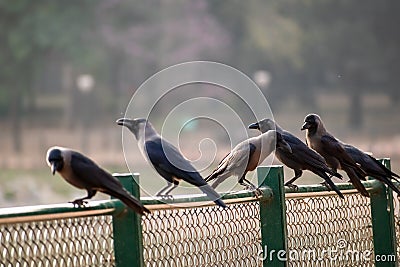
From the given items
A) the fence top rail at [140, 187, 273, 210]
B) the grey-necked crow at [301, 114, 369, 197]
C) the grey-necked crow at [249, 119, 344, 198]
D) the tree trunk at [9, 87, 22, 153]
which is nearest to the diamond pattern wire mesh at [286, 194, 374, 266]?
the grey-necked crow at [301, 114, 369, 197]

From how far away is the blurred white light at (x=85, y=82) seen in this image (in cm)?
4378

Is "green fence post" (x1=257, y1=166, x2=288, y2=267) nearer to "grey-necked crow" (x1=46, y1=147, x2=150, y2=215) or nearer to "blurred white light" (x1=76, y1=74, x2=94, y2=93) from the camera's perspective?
"grey-necked crow" (x1=46, y1=147, x2=150, y2=215)

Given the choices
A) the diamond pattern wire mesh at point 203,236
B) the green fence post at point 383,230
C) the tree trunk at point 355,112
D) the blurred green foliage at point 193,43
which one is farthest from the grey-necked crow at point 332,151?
the tree trunk at point 355,112

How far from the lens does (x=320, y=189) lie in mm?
6121

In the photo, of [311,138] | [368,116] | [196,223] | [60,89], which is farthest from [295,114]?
[196,223]

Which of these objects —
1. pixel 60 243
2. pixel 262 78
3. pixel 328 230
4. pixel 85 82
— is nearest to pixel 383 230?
pixel 328 230

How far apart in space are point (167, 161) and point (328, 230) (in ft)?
4.20

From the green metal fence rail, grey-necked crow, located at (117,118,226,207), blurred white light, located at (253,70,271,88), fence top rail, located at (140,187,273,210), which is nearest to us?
the green metal fence rail

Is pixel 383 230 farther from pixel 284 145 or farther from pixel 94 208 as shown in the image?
pixel 94 208

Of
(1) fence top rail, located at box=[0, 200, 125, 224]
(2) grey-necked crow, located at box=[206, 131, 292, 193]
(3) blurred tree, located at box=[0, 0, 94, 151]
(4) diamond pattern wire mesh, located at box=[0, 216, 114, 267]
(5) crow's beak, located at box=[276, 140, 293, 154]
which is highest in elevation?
(3) blurred tree, located at box=[0, 0, 94, 151]

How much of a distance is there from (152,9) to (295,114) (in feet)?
23.7

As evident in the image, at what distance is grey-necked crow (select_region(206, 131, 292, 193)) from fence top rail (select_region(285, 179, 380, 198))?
0.22 m

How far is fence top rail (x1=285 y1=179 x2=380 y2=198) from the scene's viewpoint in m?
5.84

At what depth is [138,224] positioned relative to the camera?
434cm
